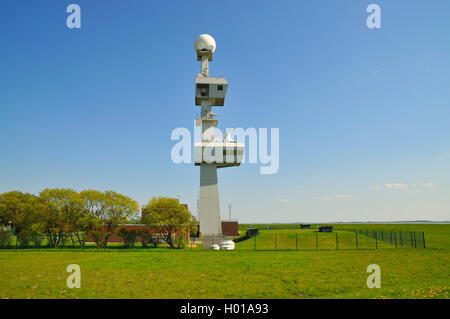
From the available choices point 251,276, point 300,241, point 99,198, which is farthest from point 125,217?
point 251,276

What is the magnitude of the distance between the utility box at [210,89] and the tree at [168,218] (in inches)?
719

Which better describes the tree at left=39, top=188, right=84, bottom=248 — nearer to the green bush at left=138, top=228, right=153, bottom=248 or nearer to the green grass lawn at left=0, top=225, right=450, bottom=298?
the green bush at left=138, top=228, right=153, bottom=248

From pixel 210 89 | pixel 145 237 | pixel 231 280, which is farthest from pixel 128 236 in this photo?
pixel 231 280

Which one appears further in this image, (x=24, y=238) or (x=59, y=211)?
(x=59, y=211)

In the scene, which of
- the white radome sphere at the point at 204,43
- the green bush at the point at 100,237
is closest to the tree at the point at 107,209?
the green bush at the point at 100,237

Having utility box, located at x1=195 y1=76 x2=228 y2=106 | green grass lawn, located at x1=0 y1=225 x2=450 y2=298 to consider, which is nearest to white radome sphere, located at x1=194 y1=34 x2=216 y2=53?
utility box, located at x1=195 y1=76 x2=228 y2=106

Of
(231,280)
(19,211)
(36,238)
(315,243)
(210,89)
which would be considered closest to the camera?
(231,280)

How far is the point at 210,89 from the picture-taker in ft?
153

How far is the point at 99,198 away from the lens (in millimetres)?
38719

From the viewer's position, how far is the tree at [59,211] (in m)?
38.1

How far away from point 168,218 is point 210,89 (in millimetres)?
21862

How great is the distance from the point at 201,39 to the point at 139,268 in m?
40.9

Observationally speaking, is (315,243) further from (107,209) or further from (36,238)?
(36,238)
